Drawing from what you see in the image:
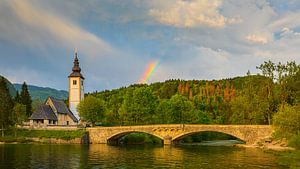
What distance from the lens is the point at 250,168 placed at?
3512 cm

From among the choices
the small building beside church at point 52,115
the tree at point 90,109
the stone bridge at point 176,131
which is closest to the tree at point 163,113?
the stone bridge at point 176,131

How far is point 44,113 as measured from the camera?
94.4 m

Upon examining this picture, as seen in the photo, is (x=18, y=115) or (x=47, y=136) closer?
(x=47, y=136)

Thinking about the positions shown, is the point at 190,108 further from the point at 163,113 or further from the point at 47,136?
the point at 47,136

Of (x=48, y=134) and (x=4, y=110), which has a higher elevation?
(x=4, y=110)

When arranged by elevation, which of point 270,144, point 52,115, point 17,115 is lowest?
point 270,144

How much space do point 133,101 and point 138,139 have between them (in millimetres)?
10162

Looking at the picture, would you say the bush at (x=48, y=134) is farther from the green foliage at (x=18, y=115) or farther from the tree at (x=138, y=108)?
the tree at (x=138, y=108)

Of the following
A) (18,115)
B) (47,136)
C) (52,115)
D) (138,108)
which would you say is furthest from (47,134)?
(138,108)

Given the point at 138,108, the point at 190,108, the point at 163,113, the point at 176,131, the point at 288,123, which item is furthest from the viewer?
the point at 190,108

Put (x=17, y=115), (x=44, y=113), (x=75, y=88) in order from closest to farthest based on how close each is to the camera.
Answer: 1. (x=17, y=115)
2. (x=44, y=113)
3. (x=75, y=88)

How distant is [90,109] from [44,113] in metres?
12.1

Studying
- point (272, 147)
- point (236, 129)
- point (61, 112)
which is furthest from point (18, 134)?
point (272, 147)

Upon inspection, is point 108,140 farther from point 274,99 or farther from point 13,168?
point 13,168
